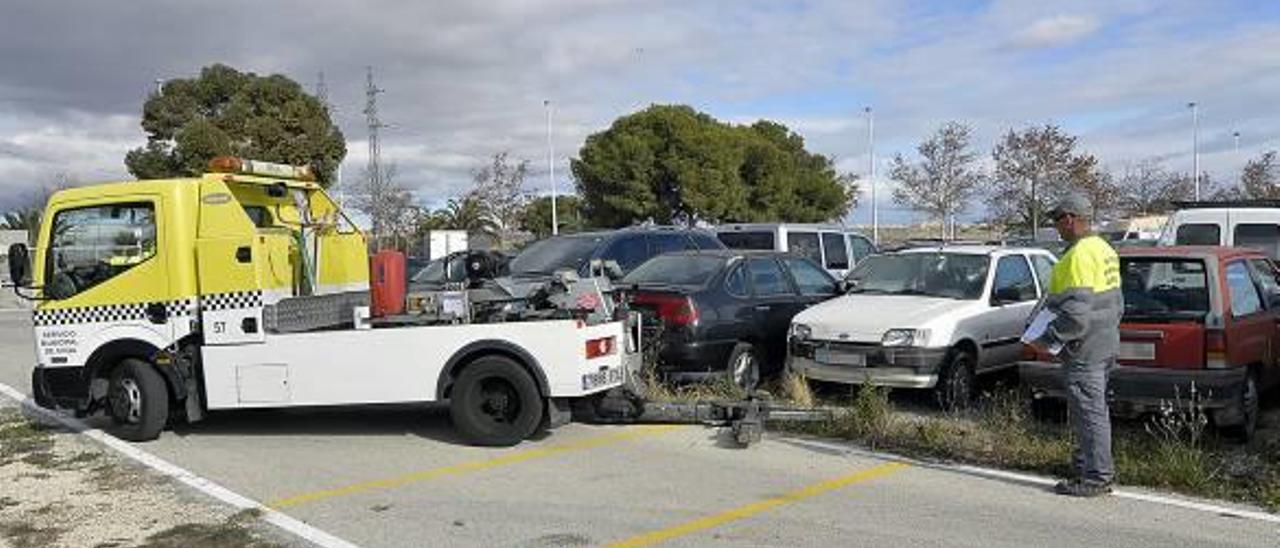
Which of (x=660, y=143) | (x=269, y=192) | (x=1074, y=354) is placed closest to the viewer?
(x=1074, y=354)

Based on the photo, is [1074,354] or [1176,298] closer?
[1074,354]

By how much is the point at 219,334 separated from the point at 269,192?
1.53m

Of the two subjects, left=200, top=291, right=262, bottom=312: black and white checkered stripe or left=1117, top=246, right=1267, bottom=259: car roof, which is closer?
left=1117, top=246, right=1267, bottom=259: car roof

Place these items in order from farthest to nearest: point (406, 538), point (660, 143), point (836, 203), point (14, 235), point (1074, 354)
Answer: point (836, 203)
point (660, 143)
point (14, 235)
point (1074, 354)
point (406, 538)

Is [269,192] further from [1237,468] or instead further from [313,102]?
[313,102]

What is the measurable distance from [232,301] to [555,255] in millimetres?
5324

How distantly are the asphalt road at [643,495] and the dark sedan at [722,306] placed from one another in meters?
1.23

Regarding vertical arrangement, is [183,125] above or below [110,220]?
above

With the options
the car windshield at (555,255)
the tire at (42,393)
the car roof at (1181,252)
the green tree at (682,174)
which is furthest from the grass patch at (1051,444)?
the green tree at (682,174)

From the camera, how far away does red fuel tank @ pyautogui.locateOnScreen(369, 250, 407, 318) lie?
367 inches

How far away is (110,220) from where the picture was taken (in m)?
9.67

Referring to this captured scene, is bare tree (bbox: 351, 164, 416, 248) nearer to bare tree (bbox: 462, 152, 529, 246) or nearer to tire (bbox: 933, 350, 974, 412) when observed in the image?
bare tree (bbox: 462, 152, 529, 246)

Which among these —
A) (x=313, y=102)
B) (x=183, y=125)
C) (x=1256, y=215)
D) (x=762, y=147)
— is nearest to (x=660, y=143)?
(x=762, y=147)

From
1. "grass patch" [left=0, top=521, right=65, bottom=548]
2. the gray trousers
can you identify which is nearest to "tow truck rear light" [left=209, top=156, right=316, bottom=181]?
"grass patch" [left=0, top=521, right=65, bottom=548]
